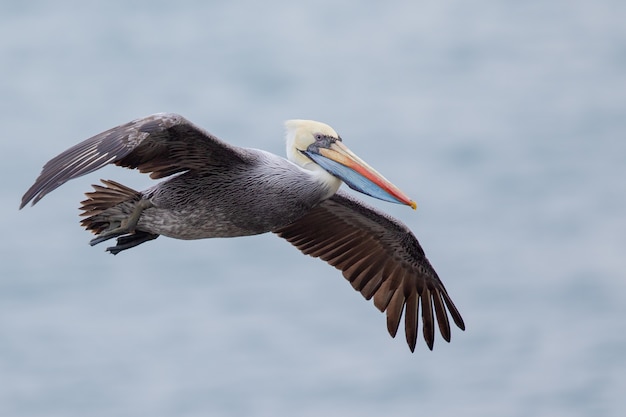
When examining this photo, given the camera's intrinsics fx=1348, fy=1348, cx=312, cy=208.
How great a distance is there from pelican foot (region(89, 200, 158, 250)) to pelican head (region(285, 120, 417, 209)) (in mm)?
1429

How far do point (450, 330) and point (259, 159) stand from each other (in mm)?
3306

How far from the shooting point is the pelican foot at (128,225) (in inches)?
477

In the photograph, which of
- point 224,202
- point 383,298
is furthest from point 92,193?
point 383,298

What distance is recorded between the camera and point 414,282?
14.2 metres

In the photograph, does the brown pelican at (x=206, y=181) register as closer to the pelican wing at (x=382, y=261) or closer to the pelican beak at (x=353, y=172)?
the pelican beak at (x=353, y=172)

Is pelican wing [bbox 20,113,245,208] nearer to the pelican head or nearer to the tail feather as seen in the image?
the tail feather

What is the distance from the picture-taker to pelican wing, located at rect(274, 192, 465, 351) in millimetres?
14070

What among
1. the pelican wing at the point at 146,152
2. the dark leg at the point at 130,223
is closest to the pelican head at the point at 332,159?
the pelican wing at the point at 146,152

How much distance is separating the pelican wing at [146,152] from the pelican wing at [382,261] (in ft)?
8.06

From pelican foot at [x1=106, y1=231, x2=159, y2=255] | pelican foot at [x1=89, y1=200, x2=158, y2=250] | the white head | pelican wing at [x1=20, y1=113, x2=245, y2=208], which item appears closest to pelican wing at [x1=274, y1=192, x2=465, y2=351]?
the white head

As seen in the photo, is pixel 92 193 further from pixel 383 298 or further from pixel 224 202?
pixel 383 298

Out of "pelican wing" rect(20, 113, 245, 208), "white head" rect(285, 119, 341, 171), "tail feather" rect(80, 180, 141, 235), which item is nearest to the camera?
"pelican wing" rect(20, 113, 245, 208)

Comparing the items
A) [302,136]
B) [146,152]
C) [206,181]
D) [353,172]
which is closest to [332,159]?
[353,172]

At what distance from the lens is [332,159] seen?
12.3 meters
